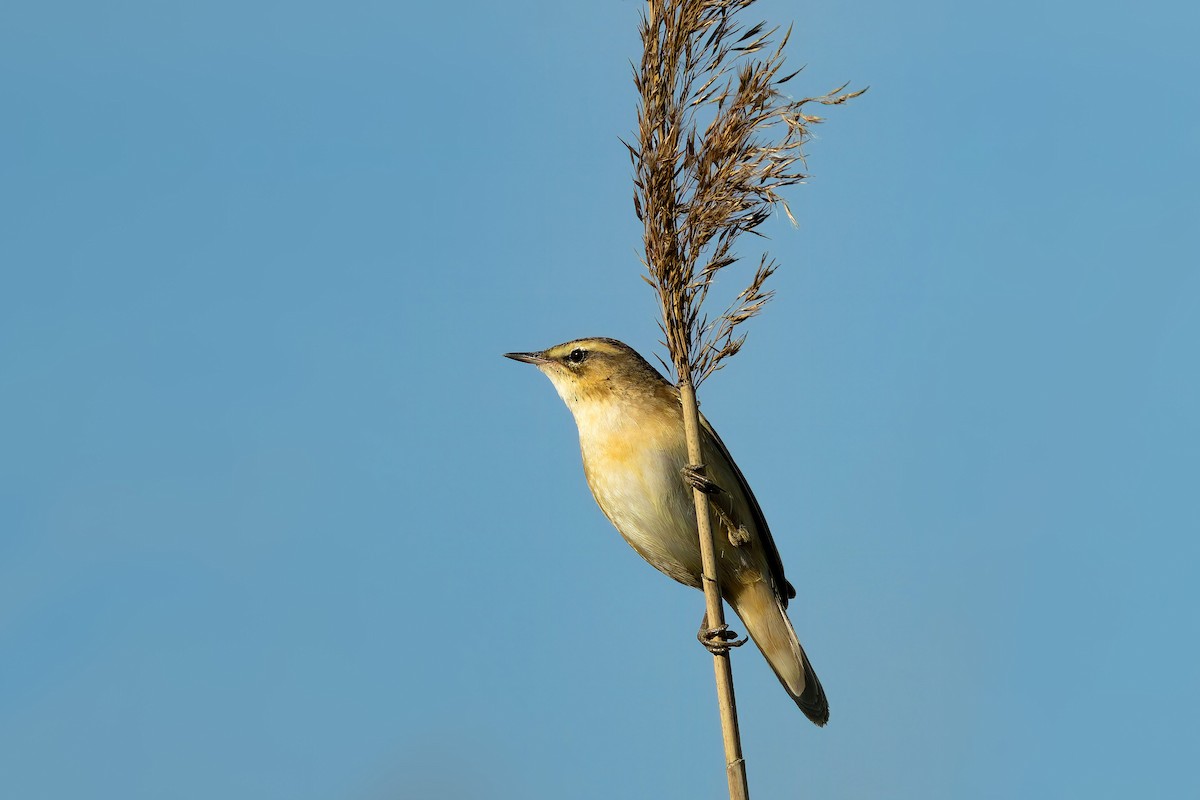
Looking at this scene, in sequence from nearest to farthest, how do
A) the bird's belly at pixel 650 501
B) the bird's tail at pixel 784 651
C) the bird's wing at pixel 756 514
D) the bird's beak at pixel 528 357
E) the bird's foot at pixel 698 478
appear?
the bird's foot at pixel 698 478, the bird's belly at pixel 650 501, the bird's wing at pixel 756 514, the bird's tail at pixel 784 651, the bird's beak at pixel 528 357

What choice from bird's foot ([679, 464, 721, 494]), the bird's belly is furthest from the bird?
bird's foot ([679, 464, 721, 494])

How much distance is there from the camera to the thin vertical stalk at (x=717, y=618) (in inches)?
119

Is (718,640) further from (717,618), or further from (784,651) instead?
(784,651)

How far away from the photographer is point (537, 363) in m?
5.51

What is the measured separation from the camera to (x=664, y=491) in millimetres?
4816

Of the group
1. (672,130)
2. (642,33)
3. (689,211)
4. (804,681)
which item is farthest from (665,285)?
(804,681)

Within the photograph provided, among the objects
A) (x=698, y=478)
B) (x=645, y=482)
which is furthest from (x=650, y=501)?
(x=698, y=478)

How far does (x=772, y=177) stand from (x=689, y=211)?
283mm

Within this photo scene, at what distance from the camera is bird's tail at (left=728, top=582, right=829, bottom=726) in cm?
535

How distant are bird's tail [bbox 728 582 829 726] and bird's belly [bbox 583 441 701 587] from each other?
351 millimetres

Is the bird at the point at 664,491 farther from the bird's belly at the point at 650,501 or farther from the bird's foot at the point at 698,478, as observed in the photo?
the bird's foot at the point at 698,478

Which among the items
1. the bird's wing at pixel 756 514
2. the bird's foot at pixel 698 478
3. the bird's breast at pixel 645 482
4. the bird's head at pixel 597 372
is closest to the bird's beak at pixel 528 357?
the bird's head at pixel 597 372

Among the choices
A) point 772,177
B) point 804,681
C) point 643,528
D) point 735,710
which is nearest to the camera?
point 735,710

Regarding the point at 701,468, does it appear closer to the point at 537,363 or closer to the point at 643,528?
the point at 643,528
